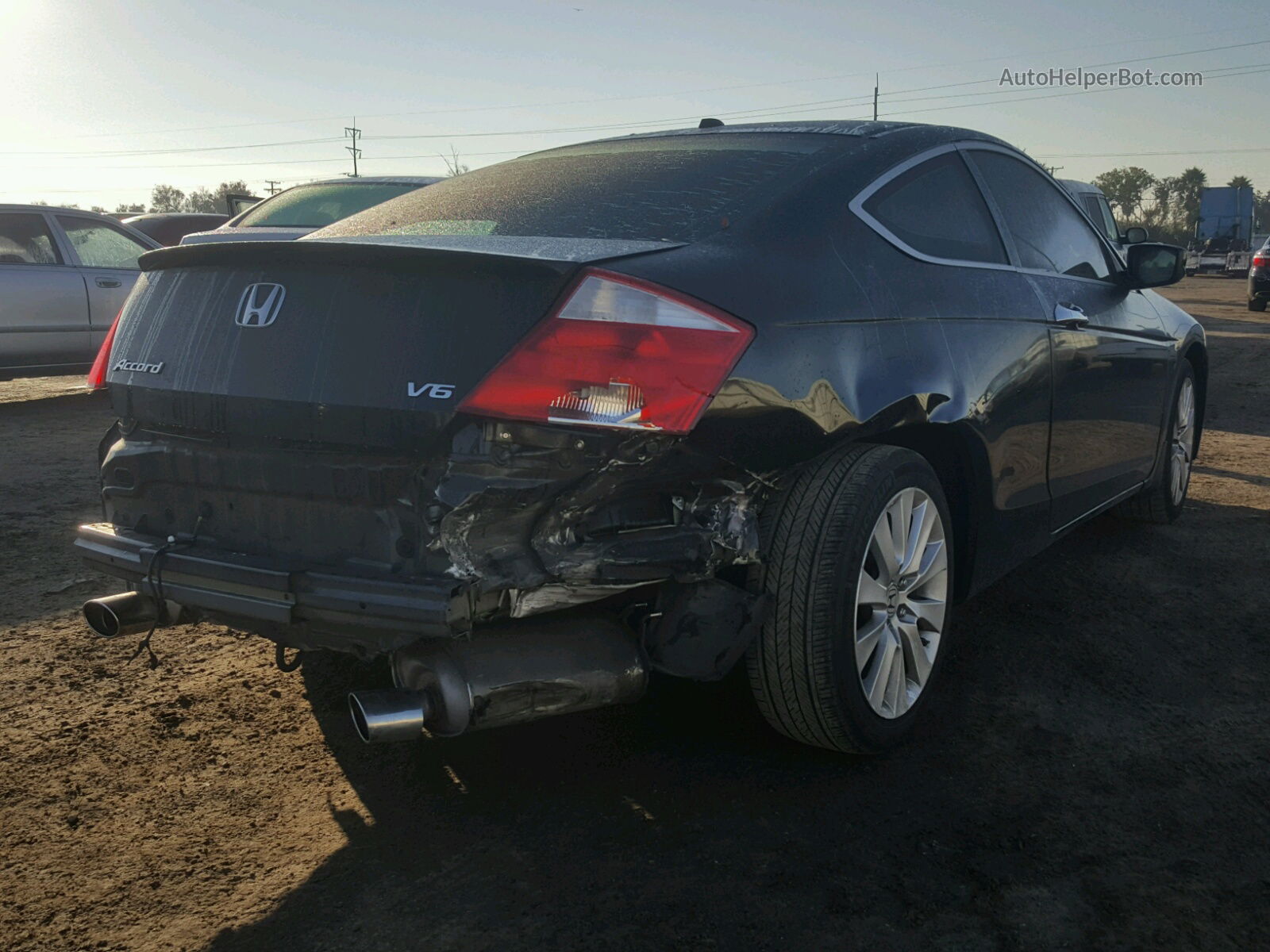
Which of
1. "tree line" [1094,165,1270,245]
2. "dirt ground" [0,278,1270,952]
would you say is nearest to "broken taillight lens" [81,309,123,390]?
"dirt ground" [0,278,1270,952]

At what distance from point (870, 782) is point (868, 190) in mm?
1506

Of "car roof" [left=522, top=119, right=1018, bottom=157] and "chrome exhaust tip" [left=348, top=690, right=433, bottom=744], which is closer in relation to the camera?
"chrome exhaust tip" [left=348, top=690, right=433, bottom=744]

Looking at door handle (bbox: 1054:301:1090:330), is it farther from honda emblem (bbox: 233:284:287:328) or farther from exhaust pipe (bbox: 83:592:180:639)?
exhaust pipe (bbox: 83:592:180:639)

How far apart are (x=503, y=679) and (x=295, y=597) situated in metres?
0.45

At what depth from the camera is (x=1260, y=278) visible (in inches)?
944

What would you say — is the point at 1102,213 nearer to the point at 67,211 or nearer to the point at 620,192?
the point at 67,211

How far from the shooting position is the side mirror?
4.45 meters

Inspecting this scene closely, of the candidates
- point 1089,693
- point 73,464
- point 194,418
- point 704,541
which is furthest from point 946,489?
point 73,464

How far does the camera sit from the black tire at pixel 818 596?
266 centimetres

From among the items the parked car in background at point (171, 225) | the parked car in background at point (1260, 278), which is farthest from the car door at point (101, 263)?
the parked car in background at point (1260, 278)

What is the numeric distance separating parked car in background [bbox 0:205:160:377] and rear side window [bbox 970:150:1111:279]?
821cm

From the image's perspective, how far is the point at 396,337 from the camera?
2430 mm

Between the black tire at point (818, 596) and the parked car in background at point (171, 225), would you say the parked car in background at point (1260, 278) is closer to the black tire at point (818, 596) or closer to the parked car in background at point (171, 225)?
the parked car in background at point (171, 225)

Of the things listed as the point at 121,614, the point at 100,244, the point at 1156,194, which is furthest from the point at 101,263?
the point at 1156,194
